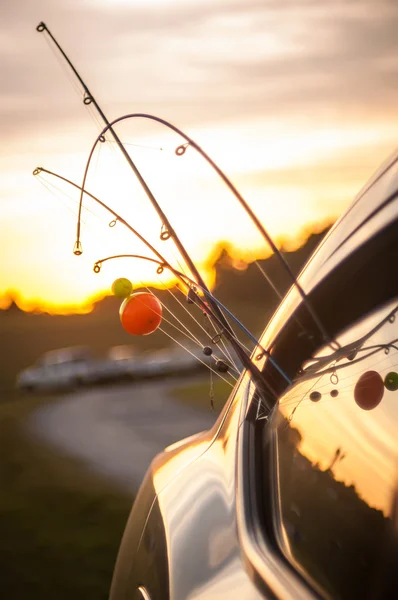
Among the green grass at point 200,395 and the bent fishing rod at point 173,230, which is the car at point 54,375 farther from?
the bent fishing rod at point 173,230

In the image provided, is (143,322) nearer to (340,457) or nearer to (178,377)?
(340,457)

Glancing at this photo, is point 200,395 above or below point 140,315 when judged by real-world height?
above

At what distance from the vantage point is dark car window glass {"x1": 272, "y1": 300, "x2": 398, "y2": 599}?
155 cm

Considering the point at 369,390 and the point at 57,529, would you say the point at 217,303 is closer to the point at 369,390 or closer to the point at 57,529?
the point at 369,390

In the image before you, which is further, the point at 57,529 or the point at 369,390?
the point at 57,529

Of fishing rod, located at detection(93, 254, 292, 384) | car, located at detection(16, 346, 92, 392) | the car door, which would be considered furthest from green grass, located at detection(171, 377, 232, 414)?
the car door

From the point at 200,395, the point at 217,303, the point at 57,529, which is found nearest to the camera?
the point at 217,303

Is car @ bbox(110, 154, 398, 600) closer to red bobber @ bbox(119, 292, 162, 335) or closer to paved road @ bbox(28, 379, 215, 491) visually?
red bobber @ bbox(119, 292, 162, 335)

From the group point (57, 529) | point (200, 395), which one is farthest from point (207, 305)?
point (200, 395)

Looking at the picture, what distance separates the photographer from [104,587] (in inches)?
248

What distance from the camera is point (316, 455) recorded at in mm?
1826

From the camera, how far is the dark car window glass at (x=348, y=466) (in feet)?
5.09

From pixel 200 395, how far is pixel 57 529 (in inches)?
643

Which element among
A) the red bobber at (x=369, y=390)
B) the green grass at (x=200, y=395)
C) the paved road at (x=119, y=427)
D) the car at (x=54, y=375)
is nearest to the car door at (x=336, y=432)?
the red bobber at (x=369, y=390)
